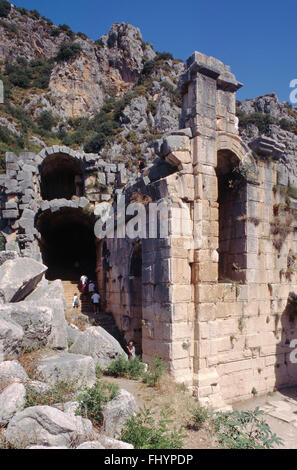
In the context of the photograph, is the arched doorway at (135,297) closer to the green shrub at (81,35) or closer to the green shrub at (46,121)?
the green shrub at (46,121)

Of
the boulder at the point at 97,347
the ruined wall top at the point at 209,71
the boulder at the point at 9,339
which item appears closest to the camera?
the boulder at the point at 9,339

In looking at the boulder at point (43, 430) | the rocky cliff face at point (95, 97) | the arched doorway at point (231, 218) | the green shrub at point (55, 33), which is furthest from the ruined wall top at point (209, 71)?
the green shrub at point (55, 33)

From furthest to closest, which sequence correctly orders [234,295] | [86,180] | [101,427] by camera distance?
[86,180]
[234,295]
[101,427]

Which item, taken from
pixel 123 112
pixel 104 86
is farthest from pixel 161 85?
pixel 104 86

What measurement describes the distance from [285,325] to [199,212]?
4.60m

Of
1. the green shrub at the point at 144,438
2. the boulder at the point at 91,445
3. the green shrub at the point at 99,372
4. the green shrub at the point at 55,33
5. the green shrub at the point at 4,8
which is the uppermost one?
the green shrub at the point at 4,8

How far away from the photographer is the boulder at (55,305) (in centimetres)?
698

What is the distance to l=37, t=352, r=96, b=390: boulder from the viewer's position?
214 inches

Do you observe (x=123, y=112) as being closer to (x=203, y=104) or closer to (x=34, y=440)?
(x=203, y=104)

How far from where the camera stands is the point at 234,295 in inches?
336

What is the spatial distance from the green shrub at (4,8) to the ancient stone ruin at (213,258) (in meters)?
58.2

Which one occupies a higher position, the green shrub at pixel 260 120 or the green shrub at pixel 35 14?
the green shrub at pixel 35 14

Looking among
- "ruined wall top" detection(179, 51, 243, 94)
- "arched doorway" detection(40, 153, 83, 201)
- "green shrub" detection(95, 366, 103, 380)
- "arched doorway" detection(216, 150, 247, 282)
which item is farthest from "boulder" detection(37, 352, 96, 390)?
"arched doorway" detection(40, 153, 83, 201)

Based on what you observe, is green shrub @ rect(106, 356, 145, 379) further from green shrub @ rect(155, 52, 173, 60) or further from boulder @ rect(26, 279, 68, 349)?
green shrub @ rect(155, 52, 173, 60)
